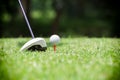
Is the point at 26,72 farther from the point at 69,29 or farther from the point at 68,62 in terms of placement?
the point at 69,29

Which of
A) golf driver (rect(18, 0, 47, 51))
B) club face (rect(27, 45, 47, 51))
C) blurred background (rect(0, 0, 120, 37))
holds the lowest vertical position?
blurred background (rect(0, 0, 120, 37))

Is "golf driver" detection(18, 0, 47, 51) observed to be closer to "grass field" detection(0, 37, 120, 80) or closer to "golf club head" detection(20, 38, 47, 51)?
"golf club head" detection(20, 38, 47, 51)

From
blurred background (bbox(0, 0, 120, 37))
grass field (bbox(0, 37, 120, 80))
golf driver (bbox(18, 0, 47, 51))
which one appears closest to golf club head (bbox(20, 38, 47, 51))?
golf driver (bbox(18, 0, 47, 51))

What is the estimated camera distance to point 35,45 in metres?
8.88

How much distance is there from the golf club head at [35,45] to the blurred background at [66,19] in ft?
50.8

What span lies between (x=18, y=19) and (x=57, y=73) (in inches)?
1223

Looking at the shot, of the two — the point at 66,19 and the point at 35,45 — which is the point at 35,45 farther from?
the point at 66,19

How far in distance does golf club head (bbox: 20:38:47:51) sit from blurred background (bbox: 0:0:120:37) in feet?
Result: 50.8

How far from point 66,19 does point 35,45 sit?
36492 mm

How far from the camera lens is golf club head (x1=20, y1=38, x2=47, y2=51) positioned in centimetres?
868

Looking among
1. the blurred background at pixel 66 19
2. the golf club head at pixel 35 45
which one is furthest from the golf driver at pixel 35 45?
the blurred background at pixel 66 19

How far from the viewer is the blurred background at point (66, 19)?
30.5 meters

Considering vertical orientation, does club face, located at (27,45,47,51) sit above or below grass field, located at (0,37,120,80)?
below

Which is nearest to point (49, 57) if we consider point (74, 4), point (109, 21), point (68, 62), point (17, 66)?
point (68, 62)
